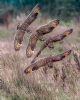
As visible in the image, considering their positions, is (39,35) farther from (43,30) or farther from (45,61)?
(45,61)

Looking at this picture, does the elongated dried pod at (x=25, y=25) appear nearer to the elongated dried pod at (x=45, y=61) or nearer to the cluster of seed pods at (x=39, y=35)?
the cluster of seed pods at (x=39, y=35)

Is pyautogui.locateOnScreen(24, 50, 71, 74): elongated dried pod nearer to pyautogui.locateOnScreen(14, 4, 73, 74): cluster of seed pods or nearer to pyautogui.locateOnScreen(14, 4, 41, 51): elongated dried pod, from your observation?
pyautogui.locateOnScreen(14, 4, 73, 74): cluster of seed pods

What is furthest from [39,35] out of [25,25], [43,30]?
[25,25]

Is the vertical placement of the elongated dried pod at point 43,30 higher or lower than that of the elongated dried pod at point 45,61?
higher

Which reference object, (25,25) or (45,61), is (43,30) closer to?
(25,25)

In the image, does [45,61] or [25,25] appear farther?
[45,61]

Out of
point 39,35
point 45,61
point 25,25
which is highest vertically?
point 25,25

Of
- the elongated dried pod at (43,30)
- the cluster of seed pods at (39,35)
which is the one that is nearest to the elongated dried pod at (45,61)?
the cluster of seed pods at (39,35)

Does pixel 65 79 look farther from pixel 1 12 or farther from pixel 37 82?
pixel 1 12

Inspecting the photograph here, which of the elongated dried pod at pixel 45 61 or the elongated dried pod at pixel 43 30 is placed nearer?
the elongated dried pod at pixel 43 30

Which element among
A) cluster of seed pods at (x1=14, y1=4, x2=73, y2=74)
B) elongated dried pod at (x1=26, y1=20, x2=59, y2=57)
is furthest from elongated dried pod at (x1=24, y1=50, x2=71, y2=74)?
elongated dried pod at (x1=26, y1=20, x2=59, y2=57)

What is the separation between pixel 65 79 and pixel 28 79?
45cm

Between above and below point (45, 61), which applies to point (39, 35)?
above

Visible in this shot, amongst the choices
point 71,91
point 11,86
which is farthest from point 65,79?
point 11,86
